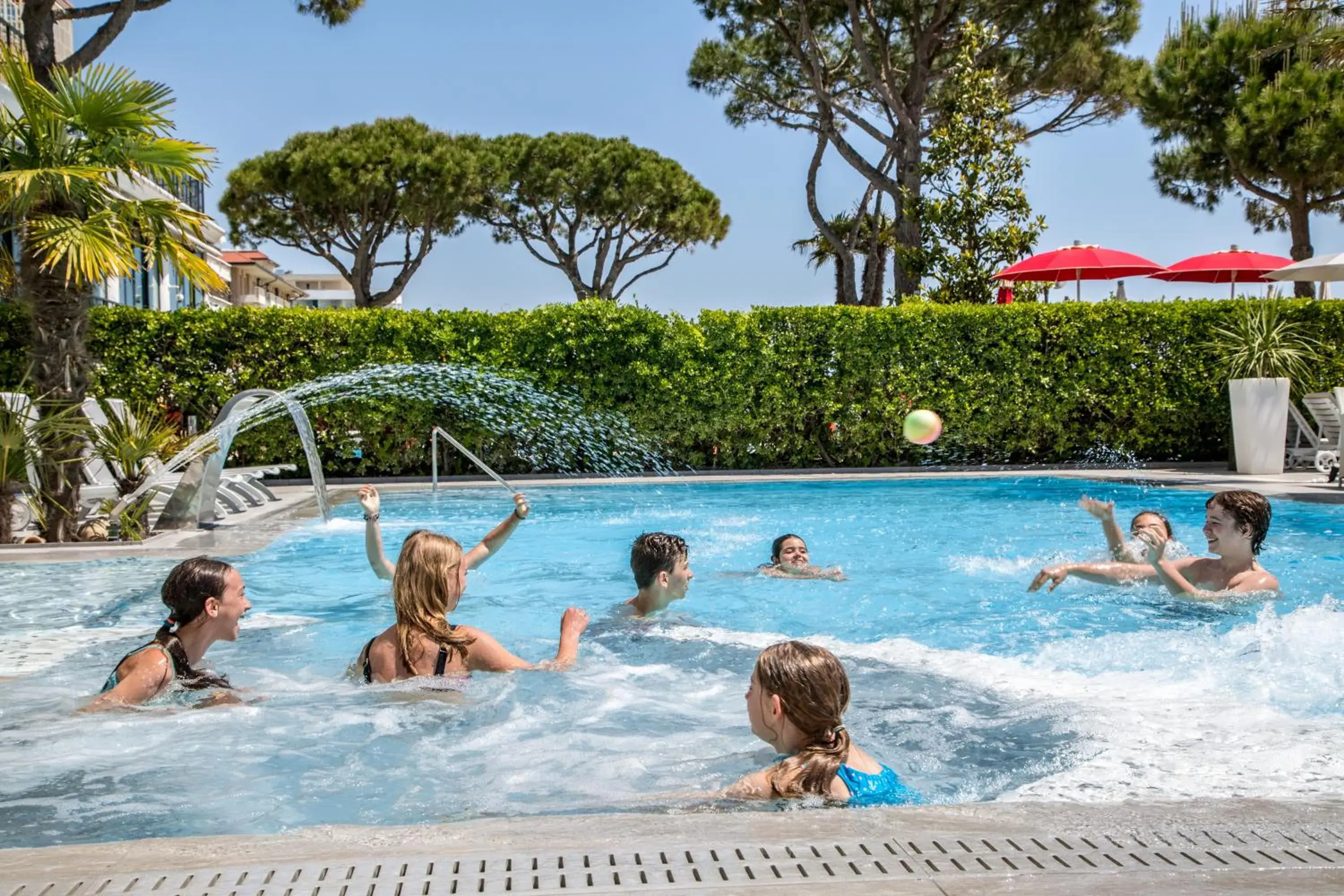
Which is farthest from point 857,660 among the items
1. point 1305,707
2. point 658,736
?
point 1305,707

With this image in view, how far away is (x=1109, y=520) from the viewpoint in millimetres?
7035

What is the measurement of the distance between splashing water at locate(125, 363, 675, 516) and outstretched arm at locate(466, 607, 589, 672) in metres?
11.4

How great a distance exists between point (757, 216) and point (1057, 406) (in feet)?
69.1

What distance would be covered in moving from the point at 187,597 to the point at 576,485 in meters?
10.9

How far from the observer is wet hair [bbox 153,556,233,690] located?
174 inches

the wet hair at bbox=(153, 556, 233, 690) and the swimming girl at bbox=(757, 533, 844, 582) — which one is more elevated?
the wet hair at bbox=(153, 556, 233, 690)

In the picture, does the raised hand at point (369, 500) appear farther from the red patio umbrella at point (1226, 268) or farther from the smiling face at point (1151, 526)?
the red patio umbrella at point (1226, 268)

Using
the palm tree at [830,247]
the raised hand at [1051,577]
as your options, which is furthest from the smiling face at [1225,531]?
the palm tree at [830,247]

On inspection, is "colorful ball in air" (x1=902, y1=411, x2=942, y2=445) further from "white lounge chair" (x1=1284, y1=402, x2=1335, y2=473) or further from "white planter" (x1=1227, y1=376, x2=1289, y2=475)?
"white lounge chair" (x1=1284, y1=402, x2=1335, y2=473)

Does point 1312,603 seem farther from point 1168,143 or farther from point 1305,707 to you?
point 1168,143

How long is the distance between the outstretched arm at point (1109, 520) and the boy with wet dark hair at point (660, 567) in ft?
7.48

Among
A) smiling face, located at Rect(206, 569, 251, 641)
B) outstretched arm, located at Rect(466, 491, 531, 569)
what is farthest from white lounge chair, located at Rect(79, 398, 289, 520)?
smiling face, located at Rect(206, 569, 251, 641)

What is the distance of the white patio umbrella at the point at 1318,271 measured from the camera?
1507 centimetres

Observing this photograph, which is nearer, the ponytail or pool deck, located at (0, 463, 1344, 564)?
the ponytail
